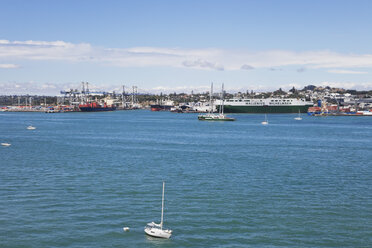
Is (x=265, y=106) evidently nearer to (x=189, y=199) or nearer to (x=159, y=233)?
(x=189, y=199)

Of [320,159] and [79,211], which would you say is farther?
[320,159]

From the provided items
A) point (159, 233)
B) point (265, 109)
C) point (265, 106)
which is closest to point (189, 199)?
point (159, 233)

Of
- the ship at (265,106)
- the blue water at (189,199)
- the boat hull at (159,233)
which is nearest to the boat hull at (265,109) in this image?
the ship at (265,106)

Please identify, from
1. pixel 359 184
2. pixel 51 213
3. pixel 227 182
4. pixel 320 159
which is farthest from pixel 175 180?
pixel 320 159

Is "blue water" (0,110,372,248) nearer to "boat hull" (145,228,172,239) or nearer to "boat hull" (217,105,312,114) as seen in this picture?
"boat hull" (145,228,172,239)

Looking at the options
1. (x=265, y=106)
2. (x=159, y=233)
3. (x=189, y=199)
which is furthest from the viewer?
(x=265, y=106)

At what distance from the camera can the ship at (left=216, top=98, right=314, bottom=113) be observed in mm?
153375

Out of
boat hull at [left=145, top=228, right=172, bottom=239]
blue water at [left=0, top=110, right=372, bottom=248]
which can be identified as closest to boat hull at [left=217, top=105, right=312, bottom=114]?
blue water at [left=0, top=110, right=372, bottom=248]

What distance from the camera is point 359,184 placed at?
26875mm

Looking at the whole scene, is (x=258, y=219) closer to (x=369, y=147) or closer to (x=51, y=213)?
(x=51, y=213)

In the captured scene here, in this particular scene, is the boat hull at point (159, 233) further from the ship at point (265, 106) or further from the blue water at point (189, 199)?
the ship at point (265, 106)

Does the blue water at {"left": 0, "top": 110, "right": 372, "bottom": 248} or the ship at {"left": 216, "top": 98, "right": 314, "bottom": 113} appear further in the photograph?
the ship at {"left": 216, "top": 98, "right": 314, "bottom": 113}

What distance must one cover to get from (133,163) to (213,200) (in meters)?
14.1

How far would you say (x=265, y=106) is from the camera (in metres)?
156
